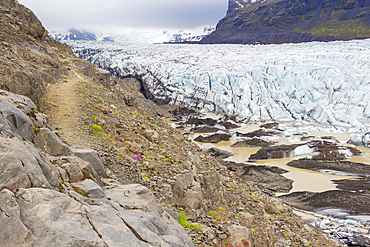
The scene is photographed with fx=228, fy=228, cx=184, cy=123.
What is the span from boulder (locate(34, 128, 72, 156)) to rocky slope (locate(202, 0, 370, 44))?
8246 cm

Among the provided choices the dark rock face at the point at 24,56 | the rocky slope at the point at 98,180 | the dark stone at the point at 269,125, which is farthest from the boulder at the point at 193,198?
the dark stone at the point at 269,125

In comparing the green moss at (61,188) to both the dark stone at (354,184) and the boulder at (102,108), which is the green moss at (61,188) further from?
the dark stone at (354,184)

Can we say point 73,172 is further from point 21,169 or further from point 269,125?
point 269,125

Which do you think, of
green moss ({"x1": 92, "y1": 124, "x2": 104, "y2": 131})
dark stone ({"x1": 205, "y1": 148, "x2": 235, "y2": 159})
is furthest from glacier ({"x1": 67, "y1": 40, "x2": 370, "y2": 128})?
green moss ({"x1": 92, "y1": 124, "x2": 104, "y2": 131})

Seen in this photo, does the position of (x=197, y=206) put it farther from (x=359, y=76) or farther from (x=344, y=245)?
(x=359, y=76)

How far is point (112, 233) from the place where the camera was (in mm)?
2537

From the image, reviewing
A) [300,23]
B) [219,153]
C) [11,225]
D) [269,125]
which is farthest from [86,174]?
[300,23]

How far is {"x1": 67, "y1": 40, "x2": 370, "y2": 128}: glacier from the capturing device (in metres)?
37.4

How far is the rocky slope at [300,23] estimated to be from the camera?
262 feet

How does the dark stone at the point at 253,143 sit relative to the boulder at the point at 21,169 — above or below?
below

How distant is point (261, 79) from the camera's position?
43000 millimetres

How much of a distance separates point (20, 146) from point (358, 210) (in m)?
17.2

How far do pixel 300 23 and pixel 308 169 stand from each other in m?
91.5

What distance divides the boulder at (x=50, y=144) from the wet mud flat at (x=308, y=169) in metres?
13.0
